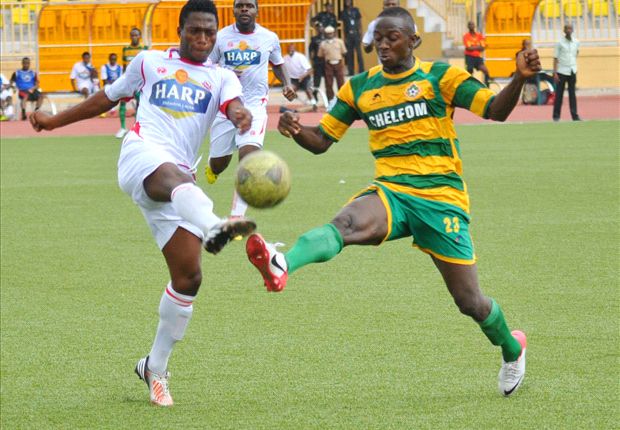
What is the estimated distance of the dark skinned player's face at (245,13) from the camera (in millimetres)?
14602

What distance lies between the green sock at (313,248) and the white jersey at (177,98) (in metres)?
1.19

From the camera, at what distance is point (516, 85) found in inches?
267

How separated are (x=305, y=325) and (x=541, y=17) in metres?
31.3

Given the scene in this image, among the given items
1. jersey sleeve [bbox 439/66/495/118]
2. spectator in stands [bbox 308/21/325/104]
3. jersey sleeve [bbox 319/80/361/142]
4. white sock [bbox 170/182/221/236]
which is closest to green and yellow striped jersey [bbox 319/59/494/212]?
jersey sleeve [bbox 439/66/495/118]

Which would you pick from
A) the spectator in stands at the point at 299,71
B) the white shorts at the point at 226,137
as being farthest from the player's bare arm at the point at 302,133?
the spectator in stands at the point at 299,71

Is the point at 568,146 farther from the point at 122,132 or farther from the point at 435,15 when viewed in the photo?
the point at 435,15

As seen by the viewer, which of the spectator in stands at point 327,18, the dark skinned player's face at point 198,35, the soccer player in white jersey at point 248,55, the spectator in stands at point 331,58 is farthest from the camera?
the spectator in stands at point 327,18

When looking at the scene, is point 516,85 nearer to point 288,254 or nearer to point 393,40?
point 393,40

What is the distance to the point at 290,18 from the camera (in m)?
38.5

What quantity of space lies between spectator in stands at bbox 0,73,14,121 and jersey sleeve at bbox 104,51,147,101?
27.6 m

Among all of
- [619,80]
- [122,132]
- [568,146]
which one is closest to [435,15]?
[619,80]

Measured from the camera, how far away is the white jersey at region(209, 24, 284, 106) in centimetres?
1483

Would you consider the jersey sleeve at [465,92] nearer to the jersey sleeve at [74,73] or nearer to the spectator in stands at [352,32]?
the jersey sleeve at [74,73]

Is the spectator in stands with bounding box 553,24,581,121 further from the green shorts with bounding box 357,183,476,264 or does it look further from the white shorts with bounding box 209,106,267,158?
the green shorts with bounding box 357,183,476,264
